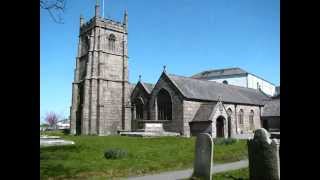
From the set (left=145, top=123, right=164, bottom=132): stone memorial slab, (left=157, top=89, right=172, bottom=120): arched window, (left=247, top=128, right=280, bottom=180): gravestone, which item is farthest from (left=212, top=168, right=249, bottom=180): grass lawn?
(left=157, top=89, right=172, bottom=120): arched window

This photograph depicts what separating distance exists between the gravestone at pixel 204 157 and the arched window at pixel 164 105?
105 ft

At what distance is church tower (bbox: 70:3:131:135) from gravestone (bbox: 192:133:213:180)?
3973 centimetres

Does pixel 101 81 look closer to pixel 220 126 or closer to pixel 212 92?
pixel 212 92

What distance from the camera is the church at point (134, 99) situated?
137 ft

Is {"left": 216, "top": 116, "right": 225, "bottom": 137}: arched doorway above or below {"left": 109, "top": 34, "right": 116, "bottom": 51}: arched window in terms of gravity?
below

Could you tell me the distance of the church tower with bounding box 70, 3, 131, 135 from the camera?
164 ft

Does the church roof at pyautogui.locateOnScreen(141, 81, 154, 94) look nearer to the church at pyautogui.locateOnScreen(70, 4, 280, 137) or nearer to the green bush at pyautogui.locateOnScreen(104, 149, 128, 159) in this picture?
the church at pyautogui.locateOnScreen(70, 4, 280, 137)

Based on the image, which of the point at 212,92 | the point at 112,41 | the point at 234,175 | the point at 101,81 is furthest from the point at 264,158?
the point at 112,41

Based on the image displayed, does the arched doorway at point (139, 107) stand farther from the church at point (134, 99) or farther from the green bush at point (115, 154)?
the green bush at point (115, 154)

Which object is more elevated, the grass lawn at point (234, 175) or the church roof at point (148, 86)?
the church roof at point (148, 86)

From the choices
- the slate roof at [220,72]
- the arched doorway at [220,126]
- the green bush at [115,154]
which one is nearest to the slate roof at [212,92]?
the arched doorway at [220,126]

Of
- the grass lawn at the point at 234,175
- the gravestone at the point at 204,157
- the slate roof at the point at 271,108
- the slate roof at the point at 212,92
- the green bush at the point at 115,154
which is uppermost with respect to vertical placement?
the slate roof at the point at 212,92

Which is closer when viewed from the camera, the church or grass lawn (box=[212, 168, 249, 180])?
grass lawn (box=[212, 168, 249, 180])

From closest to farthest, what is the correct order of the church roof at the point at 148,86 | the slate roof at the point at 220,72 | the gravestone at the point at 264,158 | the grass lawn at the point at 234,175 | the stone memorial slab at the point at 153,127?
the gravestone at the point at 264,158
the grass lawn at the point at 234,175
the stone memorial slab at the point at 153,127
the church roof at the point at 148,86
the slate roof at the point at 220,72
